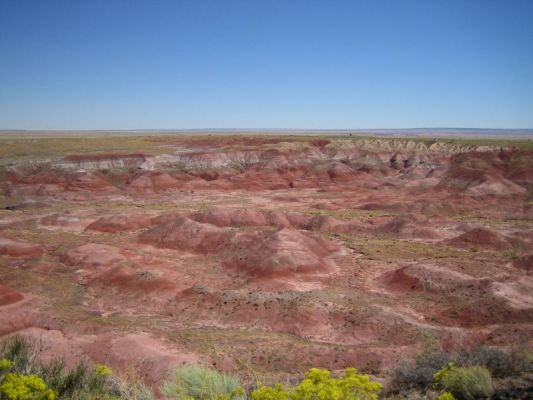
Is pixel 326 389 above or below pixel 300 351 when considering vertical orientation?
above

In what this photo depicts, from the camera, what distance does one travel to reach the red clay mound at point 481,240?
38.9 metres

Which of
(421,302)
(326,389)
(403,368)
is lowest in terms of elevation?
(421,302)

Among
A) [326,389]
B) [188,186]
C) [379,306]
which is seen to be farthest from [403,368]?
[188,186]

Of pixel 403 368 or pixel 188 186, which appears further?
pixel 188 186

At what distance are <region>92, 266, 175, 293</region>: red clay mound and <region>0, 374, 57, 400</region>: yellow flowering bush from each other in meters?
22.1

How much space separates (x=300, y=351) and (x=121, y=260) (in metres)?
20.0

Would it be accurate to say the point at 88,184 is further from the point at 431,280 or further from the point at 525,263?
the point at 525,263

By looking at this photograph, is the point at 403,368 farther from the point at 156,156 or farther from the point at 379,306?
the point at 156,156

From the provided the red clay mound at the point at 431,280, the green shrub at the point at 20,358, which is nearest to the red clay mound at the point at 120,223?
the red clay mound at the point at 431,280

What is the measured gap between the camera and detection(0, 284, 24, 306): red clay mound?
82.7 ft

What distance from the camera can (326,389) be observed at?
6.69 metres

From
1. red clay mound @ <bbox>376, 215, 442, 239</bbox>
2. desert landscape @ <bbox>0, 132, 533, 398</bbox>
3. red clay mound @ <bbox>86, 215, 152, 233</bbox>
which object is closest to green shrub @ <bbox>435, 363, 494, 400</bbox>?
desert landscape @ <bbox>0, 132, 533, 398</bbox>

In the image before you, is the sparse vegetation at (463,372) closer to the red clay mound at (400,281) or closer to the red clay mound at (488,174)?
the red clay mound at (400,281)

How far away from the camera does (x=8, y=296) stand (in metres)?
25.6
